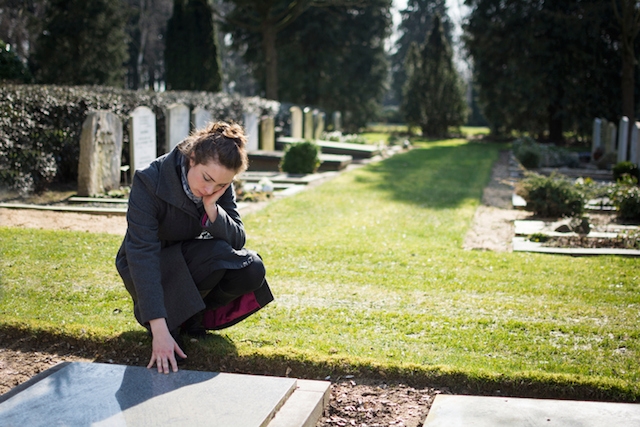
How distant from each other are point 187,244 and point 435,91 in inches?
1075

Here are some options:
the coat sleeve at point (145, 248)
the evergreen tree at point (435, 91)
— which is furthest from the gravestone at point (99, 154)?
the evergreen tree at point (435, 91)

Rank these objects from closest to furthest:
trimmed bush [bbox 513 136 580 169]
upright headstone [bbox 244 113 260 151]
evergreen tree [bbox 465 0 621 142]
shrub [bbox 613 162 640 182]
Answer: shrub [bbox 613 162 640 182]
trimmed bush [bbox 513 136 580 169]
upright headstone [bbox 244 113 260 151]
evergreen tree [bbox 465 0 621 142]

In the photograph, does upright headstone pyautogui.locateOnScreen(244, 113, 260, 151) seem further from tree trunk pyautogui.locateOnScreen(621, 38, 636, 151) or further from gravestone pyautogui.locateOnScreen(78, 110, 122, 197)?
tree trunk pyautogui.locateOnScreen(621, 38, 636, 151)

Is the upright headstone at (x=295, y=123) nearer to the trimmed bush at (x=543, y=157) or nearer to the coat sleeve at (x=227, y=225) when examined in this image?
the trimmed bush at (x=543, y=157)

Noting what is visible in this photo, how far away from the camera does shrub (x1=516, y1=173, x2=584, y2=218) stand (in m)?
8.32

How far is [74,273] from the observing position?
5145mm

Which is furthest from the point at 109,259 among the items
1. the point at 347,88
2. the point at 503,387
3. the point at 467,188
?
the point at 347,88

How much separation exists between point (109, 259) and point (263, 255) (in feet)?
4.51

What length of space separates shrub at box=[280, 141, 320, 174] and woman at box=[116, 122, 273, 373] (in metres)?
9.92

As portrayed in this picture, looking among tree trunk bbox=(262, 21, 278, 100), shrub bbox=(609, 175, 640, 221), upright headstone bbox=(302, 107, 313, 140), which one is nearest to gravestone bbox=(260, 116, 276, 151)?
upright headstone bbox=(302, 107, 313, 140)

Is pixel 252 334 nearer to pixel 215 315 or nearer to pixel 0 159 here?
pixel 215 315

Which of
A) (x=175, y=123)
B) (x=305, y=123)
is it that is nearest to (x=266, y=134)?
(x=305, y=123)

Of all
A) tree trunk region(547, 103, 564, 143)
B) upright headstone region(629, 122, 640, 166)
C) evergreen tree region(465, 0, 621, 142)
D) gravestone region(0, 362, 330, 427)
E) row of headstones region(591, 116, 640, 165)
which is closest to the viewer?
gravestone region(0, 362, 330, 427)

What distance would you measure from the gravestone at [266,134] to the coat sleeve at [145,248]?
45.6 ft
